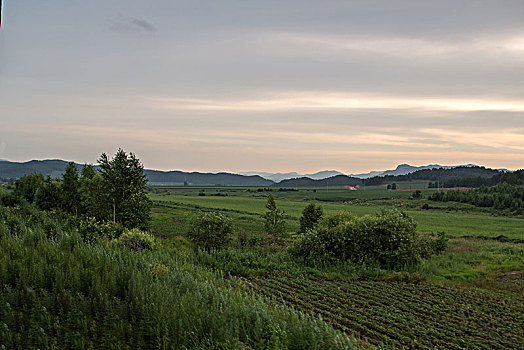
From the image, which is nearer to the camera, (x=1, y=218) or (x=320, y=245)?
(x=1, y=218)

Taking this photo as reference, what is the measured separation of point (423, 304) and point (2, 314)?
13113 mm

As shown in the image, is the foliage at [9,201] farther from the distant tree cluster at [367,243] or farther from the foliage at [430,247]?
the foliage at [430,247]

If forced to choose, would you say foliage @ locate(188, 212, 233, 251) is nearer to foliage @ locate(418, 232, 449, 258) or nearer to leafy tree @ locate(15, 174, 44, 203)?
foliage @ locate(418, 232, 449, 258)

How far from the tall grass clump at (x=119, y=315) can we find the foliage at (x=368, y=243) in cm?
1777

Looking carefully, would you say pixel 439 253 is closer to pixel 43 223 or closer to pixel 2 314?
pixel 43 223

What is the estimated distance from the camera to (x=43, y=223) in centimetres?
1191

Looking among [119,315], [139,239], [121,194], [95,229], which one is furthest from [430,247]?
[119,315]

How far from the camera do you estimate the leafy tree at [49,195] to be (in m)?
55.8

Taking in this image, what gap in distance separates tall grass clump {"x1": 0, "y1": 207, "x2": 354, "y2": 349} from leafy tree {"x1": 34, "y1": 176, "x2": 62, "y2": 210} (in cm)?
5500

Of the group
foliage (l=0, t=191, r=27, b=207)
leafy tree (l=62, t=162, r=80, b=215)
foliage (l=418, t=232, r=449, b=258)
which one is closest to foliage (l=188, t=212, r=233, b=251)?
foliage (l=0, t=191, r=27, b=207)

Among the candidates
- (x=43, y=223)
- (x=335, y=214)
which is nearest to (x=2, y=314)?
(x=43, y=223)

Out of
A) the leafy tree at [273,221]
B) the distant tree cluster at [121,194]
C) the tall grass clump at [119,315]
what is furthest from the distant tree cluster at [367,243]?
the tall grass clump at [119,315]

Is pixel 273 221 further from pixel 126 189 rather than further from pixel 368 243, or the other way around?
pixel 126 189

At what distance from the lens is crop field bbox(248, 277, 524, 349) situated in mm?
10406
